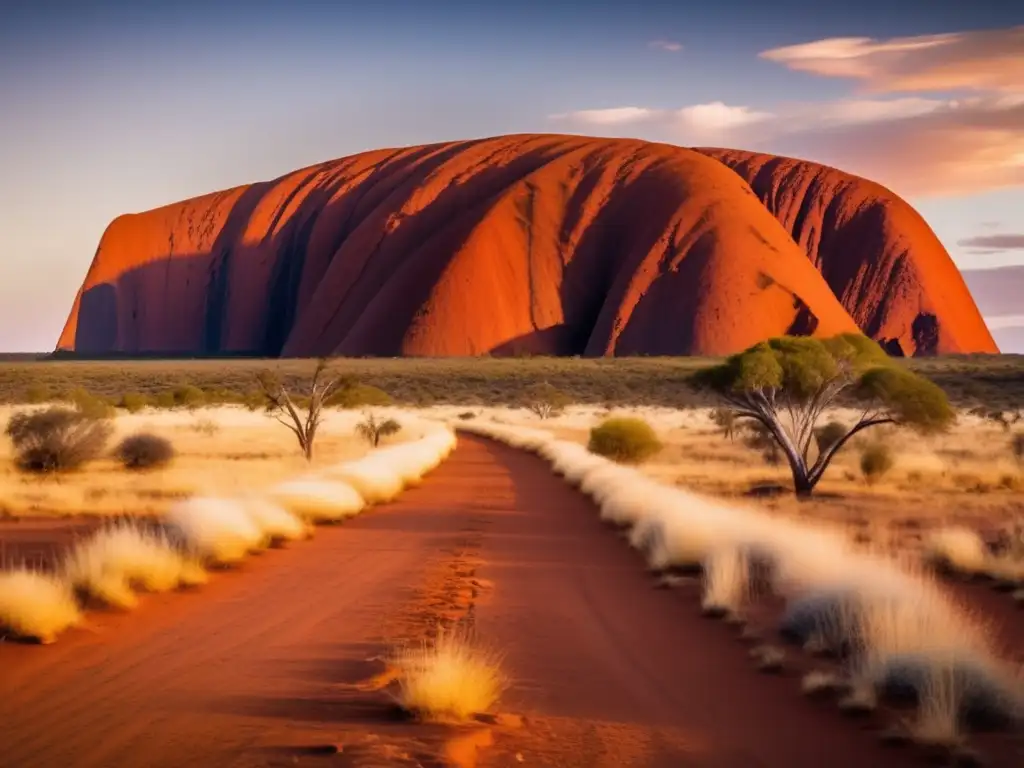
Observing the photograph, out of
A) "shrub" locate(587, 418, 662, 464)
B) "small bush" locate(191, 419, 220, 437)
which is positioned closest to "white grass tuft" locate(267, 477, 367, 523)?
"shrub" locate(587, 418, 662, 464)

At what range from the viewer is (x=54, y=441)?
79.7ft

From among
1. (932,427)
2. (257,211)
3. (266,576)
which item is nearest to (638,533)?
(266,576)

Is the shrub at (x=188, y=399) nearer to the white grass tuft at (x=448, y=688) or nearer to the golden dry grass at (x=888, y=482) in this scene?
the golden dry grass at (x=888, y=482)

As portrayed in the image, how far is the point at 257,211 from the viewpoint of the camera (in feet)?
379

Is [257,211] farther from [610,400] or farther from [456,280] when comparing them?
[610,400]

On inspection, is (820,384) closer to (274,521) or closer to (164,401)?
(274,521)

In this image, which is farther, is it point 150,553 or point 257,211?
point 257,211

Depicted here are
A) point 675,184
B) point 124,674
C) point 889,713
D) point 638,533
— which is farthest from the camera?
point 675,184

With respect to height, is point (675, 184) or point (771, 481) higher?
point (675, 184)

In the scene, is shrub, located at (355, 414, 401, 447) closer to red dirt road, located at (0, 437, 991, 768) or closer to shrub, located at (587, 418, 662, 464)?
shrub, located at (587, 418, 662, 464)

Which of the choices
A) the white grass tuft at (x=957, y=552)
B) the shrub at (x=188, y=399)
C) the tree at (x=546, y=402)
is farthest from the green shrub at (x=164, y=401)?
the white grass tuft at (x=957, y=552)

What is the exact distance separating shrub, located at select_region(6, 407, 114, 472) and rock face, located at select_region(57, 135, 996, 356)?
61.5 metres

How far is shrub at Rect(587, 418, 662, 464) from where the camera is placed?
29.1 m

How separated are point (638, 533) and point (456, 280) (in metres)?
75.0
